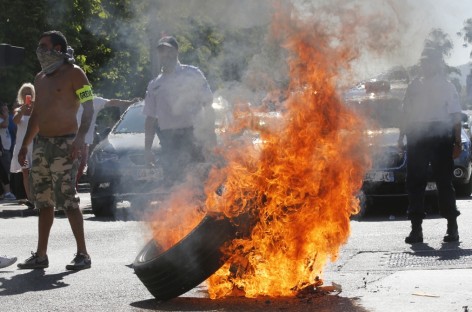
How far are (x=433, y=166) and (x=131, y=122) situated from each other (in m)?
6.65

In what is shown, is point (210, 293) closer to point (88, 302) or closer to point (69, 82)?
point (88, 302)

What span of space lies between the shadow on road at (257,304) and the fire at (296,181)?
150 millimetres

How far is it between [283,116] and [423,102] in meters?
3.76

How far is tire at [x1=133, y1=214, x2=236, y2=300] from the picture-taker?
686 cm

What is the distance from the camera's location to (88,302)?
23.9 ft

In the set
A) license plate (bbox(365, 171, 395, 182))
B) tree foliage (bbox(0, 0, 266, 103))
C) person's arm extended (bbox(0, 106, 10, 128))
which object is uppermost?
tree foliage (bbox(0, 0, 266, 103))

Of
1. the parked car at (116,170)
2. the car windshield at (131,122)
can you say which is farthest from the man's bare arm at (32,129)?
the car windshield at (131,122)

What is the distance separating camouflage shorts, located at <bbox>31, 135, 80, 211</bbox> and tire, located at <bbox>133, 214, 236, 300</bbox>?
8.20ft

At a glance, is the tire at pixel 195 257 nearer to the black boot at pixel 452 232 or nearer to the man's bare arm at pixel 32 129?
the man's bare arm at pixel 32 129

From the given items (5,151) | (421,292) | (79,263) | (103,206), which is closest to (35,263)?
(79,263)

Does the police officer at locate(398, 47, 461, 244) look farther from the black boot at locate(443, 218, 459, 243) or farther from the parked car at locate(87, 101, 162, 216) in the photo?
the parked car at locate(87, 101, 162, 216)

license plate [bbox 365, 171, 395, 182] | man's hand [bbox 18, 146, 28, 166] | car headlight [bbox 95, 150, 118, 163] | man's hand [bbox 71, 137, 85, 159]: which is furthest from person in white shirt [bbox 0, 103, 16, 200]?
man's hand [bbox 71, 137, 85, 159]

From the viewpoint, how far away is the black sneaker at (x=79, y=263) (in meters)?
9.09

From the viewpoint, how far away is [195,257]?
686 centimetres
